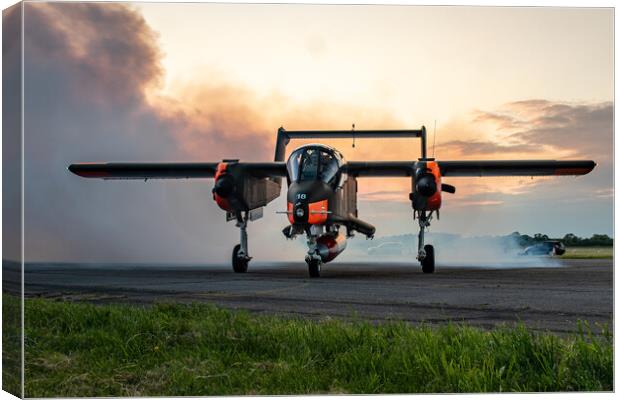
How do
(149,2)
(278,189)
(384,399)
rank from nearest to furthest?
(384,399)
(149,2)
(278,189)

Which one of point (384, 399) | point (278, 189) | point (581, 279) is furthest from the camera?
point (278, 189)

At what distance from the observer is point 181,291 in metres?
15.2

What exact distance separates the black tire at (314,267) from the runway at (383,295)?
238 millimetres

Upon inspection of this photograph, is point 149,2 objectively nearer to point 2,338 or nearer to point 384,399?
point 2,338

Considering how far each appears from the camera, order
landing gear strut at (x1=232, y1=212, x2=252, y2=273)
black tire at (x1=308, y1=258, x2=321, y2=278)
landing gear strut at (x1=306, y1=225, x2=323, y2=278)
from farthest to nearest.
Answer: landing gear strut at (x1=232, y1=212, x2=252, y2=273) < black tire at (x1=308, y1=258, x2=321, y2=278) < landing gear strut at (x1=306, y1=225, x2=323, y2=278)

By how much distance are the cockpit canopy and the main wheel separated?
14.2 feet

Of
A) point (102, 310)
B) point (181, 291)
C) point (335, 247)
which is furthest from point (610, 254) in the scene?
point (335, 247)

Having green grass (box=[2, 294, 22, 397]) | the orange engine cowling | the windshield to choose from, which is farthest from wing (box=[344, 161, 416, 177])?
green grass (box=[2, 294, 22, 397])

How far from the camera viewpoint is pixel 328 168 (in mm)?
19344

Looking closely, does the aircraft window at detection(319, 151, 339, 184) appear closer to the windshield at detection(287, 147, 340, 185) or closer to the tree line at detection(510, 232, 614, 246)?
the windshield at detection(287, 147, 340, 185)

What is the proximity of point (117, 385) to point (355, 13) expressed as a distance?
5.24 meters

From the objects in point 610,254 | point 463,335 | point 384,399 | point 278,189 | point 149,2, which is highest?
point 149,2

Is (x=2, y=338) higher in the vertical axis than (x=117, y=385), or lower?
higher

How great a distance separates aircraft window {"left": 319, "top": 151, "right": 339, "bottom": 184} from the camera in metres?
19.1
